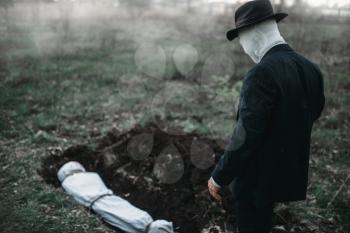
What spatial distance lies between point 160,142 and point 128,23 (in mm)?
17502

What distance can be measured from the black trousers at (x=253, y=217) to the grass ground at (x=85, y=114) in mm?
1871

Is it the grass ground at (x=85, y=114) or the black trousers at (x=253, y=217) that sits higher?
the black trousers at (x=253, y=217)

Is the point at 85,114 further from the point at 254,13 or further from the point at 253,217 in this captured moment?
the point at 254,13

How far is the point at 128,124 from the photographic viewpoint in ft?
26.1

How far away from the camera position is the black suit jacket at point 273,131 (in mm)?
2627

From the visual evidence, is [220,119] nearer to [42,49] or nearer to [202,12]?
[42,49]

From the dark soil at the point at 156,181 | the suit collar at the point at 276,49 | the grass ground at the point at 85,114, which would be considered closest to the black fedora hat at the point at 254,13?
the suit collar at the point at 276,49

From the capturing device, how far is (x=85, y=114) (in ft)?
27.9

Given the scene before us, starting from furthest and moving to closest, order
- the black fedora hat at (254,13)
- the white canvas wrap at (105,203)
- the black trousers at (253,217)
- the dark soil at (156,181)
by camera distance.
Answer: the dark soil at (156,181) → the white canvas wrap at (105,203) → the black trousers at (253,217) → the black fedora hat at (254,13)

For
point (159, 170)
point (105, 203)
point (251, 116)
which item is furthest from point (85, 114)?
point (251, 116)

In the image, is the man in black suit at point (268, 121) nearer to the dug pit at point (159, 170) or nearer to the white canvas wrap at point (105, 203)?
the white canvas wrap at point (105, 203)

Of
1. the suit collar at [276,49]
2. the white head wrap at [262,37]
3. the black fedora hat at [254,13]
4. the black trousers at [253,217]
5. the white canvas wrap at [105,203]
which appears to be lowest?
the white canvas wrap at [105,203]

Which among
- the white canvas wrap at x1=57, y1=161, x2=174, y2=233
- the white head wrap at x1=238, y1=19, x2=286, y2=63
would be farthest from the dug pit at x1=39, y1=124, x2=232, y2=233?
the white head wrap at x1=238, y1=19, x2=286, y2=63

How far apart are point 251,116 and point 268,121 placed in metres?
0.23
